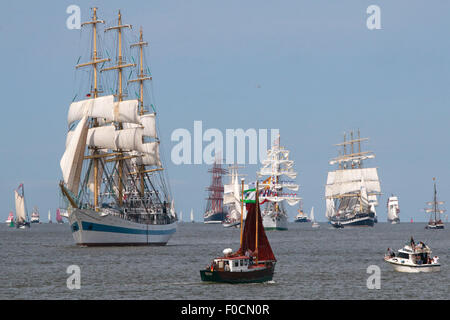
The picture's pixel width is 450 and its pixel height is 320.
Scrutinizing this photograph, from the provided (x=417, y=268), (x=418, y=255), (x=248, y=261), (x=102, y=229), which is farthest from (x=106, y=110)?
(x=248, y=261)

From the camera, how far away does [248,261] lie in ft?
177

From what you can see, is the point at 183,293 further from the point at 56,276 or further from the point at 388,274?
the point at 388,274

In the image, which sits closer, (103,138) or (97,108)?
(97,108)

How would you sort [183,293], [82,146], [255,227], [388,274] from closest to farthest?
[183,293]
[255,227]
[388,274]
[82,146]

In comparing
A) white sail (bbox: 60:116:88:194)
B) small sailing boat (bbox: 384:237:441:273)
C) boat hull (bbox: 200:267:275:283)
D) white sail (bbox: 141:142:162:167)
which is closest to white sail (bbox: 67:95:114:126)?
white sail (bbox: 60:116:88:194)

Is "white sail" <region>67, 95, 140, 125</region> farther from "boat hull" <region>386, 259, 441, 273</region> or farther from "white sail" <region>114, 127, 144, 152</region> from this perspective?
"boat hull" <region>386, 259, 441, 273</region>

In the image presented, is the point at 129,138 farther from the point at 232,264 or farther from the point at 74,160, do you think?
the point at 232,264

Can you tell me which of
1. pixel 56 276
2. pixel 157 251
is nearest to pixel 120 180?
pixel 157 251

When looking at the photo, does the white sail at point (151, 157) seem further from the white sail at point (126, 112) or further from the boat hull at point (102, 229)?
the boat hull at point (102, 229)

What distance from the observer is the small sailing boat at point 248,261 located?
53406mm

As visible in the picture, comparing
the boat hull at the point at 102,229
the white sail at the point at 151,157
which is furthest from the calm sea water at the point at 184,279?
the white sail at the point at 151,157

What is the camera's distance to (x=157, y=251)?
94938 mm

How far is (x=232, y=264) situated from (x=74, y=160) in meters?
51.6
